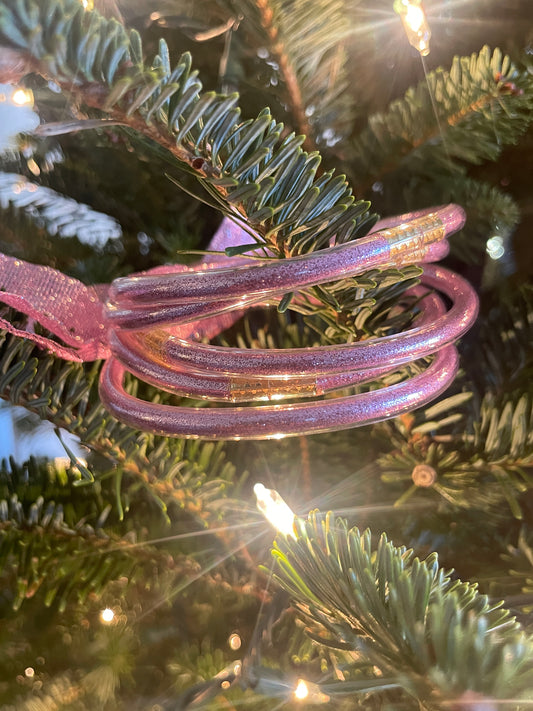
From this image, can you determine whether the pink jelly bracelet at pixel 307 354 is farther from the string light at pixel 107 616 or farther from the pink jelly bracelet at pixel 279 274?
the string light at pixel 107 616

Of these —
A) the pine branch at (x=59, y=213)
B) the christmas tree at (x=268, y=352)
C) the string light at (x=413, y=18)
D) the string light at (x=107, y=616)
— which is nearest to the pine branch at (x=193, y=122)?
the christmas tree at (x=268, y=352)

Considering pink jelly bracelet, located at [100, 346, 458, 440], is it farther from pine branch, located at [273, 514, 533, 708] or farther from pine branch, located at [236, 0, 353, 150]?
pine branch, located at [236, 0, 353, 150]

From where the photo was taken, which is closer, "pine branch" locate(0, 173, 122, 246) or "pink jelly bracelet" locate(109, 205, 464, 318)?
"pink jelly bracelet" locate(109, 205, 464, 318)

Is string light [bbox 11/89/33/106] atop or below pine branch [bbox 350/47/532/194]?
atop

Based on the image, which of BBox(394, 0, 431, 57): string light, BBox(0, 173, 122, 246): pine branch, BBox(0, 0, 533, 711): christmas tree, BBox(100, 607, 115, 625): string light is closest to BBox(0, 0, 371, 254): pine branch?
BBox(0, 0, 533, 711): christmas tree

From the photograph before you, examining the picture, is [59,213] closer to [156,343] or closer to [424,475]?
[156,343]

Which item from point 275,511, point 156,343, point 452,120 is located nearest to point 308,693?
point 275,511

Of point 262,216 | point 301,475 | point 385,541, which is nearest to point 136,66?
point 262,216
